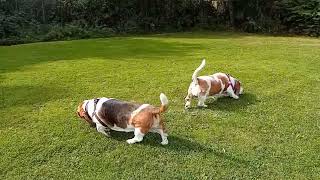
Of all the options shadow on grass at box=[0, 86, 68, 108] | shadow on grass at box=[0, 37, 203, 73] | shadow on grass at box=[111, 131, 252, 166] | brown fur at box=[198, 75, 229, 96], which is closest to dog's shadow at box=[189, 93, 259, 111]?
brown fur at box=[198, 75, 229, 96]

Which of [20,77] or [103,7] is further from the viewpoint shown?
[103,7]

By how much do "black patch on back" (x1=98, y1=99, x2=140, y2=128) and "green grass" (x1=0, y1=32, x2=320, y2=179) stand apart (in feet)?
1.07

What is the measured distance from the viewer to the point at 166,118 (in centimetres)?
711

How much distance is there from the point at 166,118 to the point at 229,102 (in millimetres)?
1293

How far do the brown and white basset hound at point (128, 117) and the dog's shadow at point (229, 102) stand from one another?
1.59 m

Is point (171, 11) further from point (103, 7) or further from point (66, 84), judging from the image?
point (66, 84)

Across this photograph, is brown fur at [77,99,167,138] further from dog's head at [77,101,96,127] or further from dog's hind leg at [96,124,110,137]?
dog's head at [77,101,96,127]

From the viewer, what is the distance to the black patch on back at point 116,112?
5.98m

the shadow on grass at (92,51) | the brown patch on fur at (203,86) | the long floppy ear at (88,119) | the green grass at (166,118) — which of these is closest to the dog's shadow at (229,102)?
the green grass at (166,118)

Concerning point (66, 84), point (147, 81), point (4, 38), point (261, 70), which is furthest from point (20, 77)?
point (4, 38)

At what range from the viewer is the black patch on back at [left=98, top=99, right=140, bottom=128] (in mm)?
5980

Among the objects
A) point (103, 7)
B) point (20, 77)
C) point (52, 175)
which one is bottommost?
point (52, 175)

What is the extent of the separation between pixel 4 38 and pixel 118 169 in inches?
457

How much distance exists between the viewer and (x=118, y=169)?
5.69 metres
